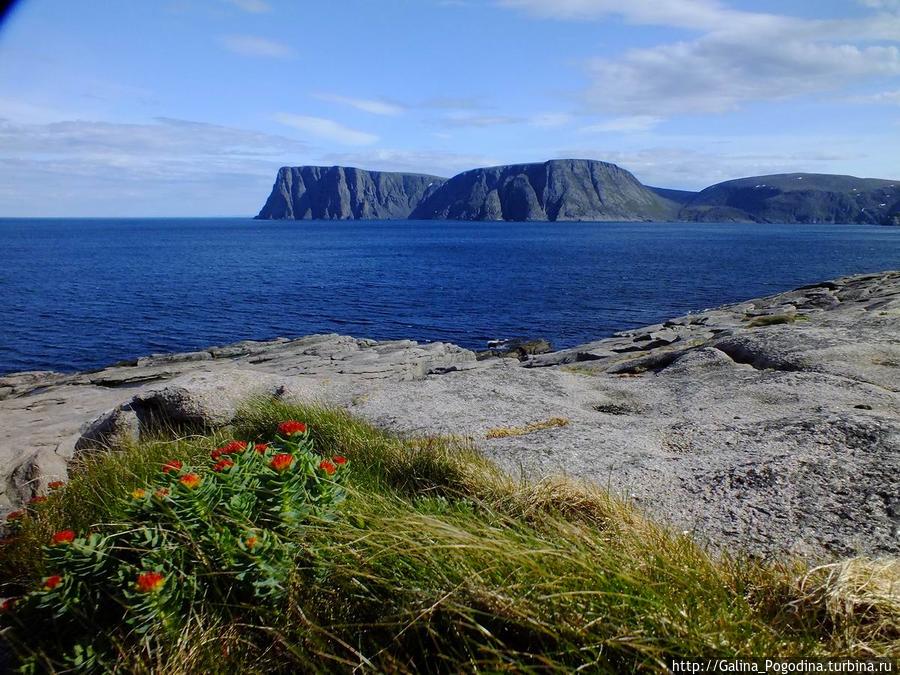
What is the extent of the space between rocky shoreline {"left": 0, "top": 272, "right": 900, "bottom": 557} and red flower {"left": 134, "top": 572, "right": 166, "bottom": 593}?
12.9ft

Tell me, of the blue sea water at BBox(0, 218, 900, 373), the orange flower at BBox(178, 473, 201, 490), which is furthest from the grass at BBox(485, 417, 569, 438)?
the blue sea water at BBox(0, 218, 900, 373)

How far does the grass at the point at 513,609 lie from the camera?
3125 millimetres

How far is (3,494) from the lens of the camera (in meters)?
9.09

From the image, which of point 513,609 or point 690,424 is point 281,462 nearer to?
point 513,609

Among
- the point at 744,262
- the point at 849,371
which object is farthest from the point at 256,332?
the point at 744,262

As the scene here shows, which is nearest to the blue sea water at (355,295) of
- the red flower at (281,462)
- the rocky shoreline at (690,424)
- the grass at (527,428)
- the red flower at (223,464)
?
the rocky shoreline at (690,424)

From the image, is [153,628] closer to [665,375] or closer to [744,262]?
[665,375]

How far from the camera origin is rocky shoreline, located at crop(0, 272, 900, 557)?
19.2ft

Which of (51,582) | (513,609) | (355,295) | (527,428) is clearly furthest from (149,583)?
(355,295)

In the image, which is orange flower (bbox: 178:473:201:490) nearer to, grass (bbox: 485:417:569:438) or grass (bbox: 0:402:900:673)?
grass (bbox: 0:402:900:673)

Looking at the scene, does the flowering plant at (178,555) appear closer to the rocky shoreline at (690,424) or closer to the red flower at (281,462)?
the red flower at (281,462)

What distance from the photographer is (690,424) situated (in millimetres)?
8805

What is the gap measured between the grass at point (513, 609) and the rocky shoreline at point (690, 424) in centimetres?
144

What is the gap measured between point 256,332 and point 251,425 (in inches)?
1245
